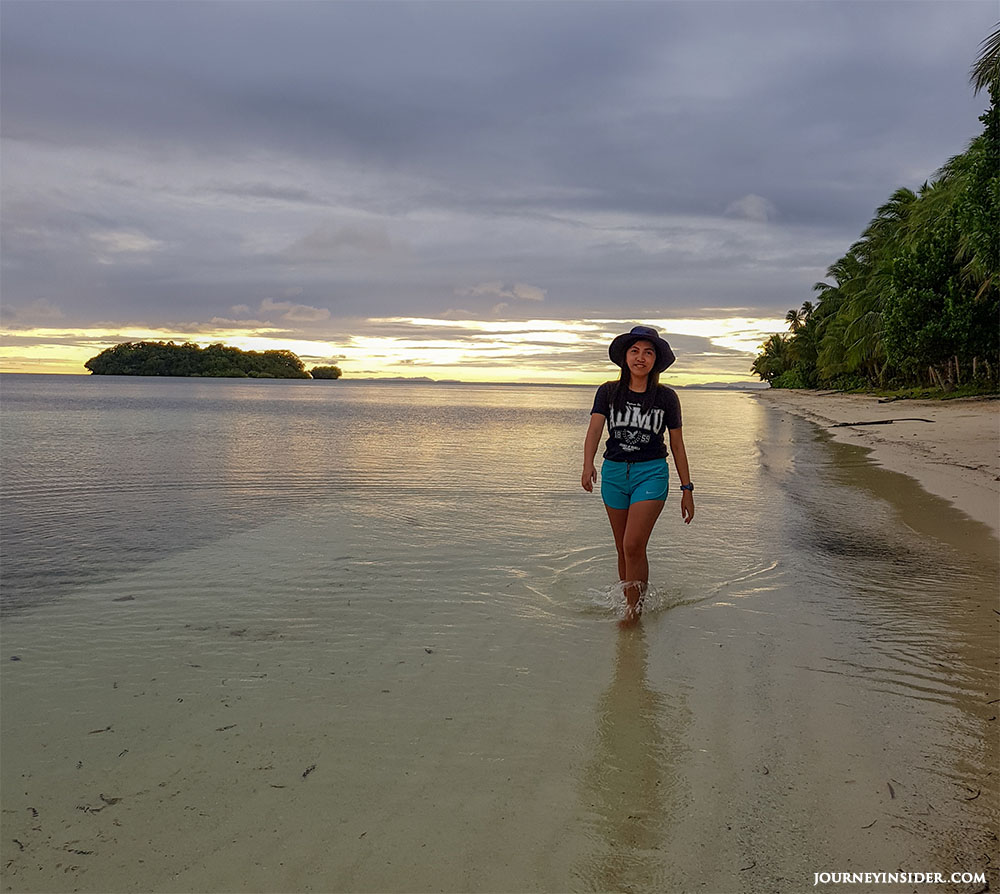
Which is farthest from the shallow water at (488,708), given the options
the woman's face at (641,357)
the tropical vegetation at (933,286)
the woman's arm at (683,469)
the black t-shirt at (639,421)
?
the tropical vegetation at (933,286)

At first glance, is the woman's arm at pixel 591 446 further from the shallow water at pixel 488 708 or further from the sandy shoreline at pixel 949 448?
the sandy shoreline at pixel 949 448

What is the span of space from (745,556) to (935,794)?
462 cm

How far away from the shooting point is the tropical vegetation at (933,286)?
58.1 feet

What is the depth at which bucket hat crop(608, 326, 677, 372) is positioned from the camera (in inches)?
208

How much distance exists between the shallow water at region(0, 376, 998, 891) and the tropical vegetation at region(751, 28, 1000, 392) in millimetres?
11860

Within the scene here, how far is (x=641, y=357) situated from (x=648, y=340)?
13cm

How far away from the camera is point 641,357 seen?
5242 millimetres

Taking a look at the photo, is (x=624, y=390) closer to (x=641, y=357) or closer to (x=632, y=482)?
(x=641, y=357)

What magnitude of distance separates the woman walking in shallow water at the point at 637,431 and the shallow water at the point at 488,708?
0.83 meters

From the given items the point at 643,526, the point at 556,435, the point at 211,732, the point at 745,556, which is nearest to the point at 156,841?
the point at 211,732

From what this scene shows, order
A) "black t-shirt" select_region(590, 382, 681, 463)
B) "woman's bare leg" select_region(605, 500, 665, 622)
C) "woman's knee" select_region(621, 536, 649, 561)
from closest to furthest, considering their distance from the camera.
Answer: "black t-shirt" select_region(590, 382, 681, 463), "woman's bare leg" select_region(605, 500, 665, 622), "woman's knee" select_region(621, 536, 649, 561)

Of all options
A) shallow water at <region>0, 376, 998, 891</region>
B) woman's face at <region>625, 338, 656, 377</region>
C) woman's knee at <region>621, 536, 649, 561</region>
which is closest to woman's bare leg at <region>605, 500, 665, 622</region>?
woman's knee at <region>621, 536, 649, 561</region>

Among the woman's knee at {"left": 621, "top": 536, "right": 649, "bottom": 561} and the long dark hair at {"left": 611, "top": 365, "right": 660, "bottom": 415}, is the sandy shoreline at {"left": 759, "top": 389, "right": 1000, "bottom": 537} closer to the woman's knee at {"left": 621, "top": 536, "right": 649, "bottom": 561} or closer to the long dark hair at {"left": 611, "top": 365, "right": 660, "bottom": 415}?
the woman's knee at {"left": 621, "top": 536, "right": 649, "bottom": 561}

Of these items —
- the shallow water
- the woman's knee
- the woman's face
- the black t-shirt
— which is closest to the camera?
the shallow water
